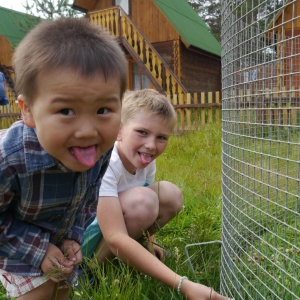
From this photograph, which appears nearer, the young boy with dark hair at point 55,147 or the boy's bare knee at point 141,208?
the young boy with dark hair at point 55,147

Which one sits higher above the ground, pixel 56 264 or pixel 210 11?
pixel 210 11

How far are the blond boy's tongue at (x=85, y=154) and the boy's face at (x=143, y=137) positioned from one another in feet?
2.09

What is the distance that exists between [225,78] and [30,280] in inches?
33.2

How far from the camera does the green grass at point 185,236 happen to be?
4.00 feet

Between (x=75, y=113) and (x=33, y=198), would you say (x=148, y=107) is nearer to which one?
(x=33, y=198)

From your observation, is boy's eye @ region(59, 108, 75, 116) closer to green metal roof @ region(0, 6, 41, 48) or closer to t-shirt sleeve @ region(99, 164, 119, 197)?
t-shirt sleeve @ region(99, 164, 119, 197)

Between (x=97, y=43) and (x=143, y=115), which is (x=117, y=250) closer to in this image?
(x=143, y=115)

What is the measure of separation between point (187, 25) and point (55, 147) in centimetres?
1072

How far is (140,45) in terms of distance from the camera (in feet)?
29.2

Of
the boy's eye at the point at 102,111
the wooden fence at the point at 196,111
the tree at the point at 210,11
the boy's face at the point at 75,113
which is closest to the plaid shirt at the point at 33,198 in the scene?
the boy's face at the point at 75,113

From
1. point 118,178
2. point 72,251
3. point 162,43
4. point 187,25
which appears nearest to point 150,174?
point 118,178

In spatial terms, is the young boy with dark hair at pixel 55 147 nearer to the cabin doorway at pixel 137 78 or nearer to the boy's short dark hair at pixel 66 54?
the boy's short dark hair at pixel 66 54

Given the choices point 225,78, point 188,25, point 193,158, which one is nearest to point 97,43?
point 225,78

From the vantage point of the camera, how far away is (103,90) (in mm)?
835
